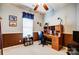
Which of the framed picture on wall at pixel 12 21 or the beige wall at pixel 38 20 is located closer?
the framed picture on wall at pixel 12 21

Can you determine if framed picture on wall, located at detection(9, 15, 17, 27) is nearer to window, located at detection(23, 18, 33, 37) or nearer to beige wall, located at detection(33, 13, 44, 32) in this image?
window, located at detection(23, 18, 33, 37)

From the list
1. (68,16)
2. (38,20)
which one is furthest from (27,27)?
(68,16)

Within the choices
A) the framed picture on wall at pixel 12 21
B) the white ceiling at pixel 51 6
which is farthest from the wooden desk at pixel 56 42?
the framed picture on wall at pixel 12 21

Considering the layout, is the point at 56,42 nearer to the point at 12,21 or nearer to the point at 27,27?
the point at 27,27

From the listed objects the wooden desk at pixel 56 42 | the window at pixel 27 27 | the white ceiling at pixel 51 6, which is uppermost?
the white ceiling at pixel 51 6

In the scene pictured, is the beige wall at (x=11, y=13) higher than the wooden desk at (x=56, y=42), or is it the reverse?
the beige wall at (x=11, y=13)

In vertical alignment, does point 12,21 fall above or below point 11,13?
below

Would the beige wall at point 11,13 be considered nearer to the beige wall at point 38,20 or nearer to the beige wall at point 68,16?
the beige wall at point 38,20

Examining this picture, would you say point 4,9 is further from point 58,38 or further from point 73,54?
point 73,54

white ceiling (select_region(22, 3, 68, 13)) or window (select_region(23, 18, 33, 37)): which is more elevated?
white ceiling (select_region(22, 3, 68, 13))

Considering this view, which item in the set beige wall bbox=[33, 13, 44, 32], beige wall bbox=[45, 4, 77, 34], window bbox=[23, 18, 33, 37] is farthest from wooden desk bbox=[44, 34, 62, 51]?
window bbox=[23, 18, 33, 37]

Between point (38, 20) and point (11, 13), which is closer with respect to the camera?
point (11, 13)

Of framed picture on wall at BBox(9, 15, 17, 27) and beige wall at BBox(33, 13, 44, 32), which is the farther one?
beige wall at BBox(33, 13, 44, 32)

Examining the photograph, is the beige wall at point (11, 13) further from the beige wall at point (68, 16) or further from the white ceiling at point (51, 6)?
the beige wall at point (68, 16)
